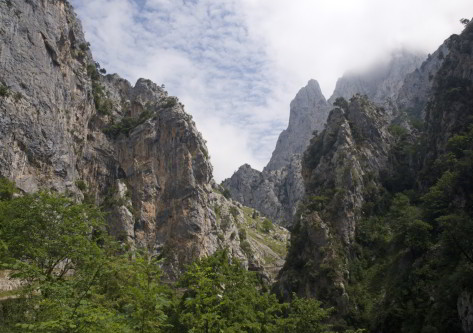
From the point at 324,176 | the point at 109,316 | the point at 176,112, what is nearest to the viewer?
the point at 109,316

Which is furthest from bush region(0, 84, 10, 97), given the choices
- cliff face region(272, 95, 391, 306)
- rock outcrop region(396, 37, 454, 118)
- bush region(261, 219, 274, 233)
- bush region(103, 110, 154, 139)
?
rock outcrop region(396, 37, 454, 118)

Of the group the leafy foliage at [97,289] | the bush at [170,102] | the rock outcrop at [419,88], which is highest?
the rock outcrop at [419,88]

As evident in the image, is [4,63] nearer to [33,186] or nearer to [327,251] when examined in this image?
[33,186]

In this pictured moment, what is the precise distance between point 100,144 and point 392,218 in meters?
77.0

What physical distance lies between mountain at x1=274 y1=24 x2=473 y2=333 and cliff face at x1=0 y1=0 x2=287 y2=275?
102 feet

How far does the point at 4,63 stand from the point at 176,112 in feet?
168

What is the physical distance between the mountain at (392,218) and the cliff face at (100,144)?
31199 millimetres

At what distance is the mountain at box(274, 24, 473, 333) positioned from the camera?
42.8 meters

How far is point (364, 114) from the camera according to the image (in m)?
106

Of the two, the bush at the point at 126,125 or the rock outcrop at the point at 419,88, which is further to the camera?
the rock outcrop at the point at 419,88

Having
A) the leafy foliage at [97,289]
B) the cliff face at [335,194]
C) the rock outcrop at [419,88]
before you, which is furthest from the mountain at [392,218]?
the rock outcrop at [419,88]

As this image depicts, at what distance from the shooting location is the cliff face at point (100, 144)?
75.6 metres

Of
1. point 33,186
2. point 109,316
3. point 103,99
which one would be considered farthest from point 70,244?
point 103,99

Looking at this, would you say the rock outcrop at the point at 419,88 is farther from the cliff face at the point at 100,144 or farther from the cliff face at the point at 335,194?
the cliff face at the point at 100,144
